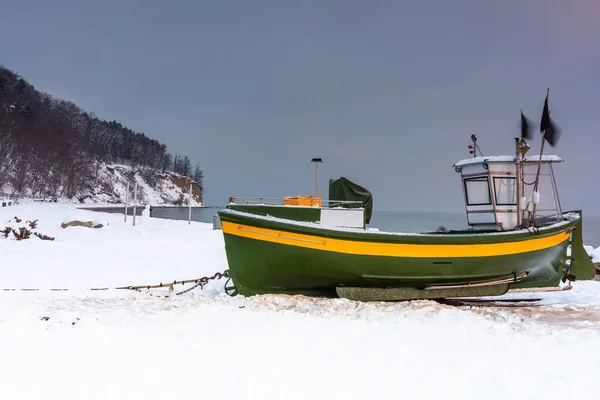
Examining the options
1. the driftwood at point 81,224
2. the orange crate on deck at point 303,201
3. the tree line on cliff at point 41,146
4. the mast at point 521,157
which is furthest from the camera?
the tree line on cliff at point 41,146

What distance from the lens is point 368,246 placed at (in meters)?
7.18

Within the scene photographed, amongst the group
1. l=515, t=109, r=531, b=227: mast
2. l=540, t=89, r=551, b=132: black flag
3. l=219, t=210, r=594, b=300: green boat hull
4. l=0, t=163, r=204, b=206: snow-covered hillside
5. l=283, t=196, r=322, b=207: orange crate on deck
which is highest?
l=0, t=163, r=204, b=206: snow-covered hillside

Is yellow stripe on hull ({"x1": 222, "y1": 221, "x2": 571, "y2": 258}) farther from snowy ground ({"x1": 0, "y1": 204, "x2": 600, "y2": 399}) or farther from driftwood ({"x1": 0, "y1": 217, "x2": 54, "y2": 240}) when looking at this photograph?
driftwood ({"x1": 0, "y1": 217, "x2": 54, "y2": 240})

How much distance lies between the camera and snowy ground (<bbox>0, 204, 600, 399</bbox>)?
3.67 m

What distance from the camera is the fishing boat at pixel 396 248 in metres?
7.13

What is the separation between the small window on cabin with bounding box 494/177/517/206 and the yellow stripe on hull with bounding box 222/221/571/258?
1.61 m

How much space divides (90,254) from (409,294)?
10.4 meters

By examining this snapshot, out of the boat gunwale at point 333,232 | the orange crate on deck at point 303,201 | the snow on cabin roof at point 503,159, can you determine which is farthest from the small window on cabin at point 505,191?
the orange crate on deck at point 303,201

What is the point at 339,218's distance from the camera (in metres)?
8.23

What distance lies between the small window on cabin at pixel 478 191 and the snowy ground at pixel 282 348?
2.80m

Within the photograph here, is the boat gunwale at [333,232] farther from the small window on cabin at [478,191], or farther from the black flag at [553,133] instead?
the black flag at [553,133]

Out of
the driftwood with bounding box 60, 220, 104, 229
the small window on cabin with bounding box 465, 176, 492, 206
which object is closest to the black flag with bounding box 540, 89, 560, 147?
the small window on cabin with bounding box 465, 176, 492, 206

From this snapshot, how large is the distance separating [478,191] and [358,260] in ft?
14.8

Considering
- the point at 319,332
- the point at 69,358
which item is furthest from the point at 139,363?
the point at 319,332
